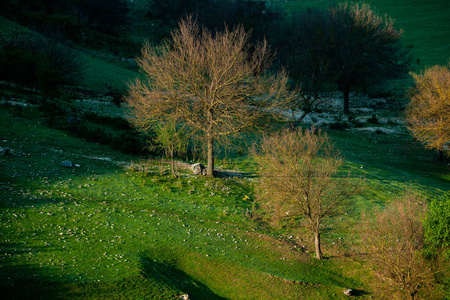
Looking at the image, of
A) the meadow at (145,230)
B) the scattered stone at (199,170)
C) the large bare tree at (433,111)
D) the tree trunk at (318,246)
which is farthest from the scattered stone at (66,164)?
the large bare tree at (433,111)

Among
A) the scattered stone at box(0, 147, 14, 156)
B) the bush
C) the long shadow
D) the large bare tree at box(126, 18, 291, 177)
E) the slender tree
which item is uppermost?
the slender tree

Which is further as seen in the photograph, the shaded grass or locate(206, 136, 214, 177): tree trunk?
locate(206, 136, 214, 177): tree trunk

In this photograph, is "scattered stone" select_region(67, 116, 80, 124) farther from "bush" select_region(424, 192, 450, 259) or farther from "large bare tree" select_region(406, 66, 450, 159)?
"large bare tree" select_region(406, 66, 450, 159)

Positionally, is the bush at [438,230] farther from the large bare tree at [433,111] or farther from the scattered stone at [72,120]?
the scattered stone at [72,120]

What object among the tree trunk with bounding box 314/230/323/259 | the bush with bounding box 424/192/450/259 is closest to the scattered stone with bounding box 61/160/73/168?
the tree trunk with bounding box 314/230/323/259

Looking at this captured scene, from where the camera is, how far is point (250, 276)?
70.8 feet

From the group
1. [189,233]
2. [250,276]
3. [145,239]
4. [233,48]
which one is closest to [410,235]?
[250,276]

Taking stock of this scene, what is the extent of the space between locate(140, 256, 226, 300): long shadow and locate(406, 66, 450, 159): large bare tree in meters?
37.9

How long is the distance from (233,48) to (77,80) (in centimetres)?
4667

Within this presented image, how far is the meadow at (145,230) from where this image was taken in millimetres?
18281

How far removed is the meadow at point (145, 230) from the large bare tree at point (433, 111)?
531 centimetres

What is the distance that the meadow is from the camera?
18.3 meters

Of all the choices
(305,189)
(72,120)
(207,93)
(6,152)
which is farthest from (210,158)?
(72,120)

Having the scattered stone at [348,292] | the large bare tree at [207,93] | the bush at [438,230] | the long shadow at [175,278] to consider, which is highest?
the large bare tree at [207,93]
